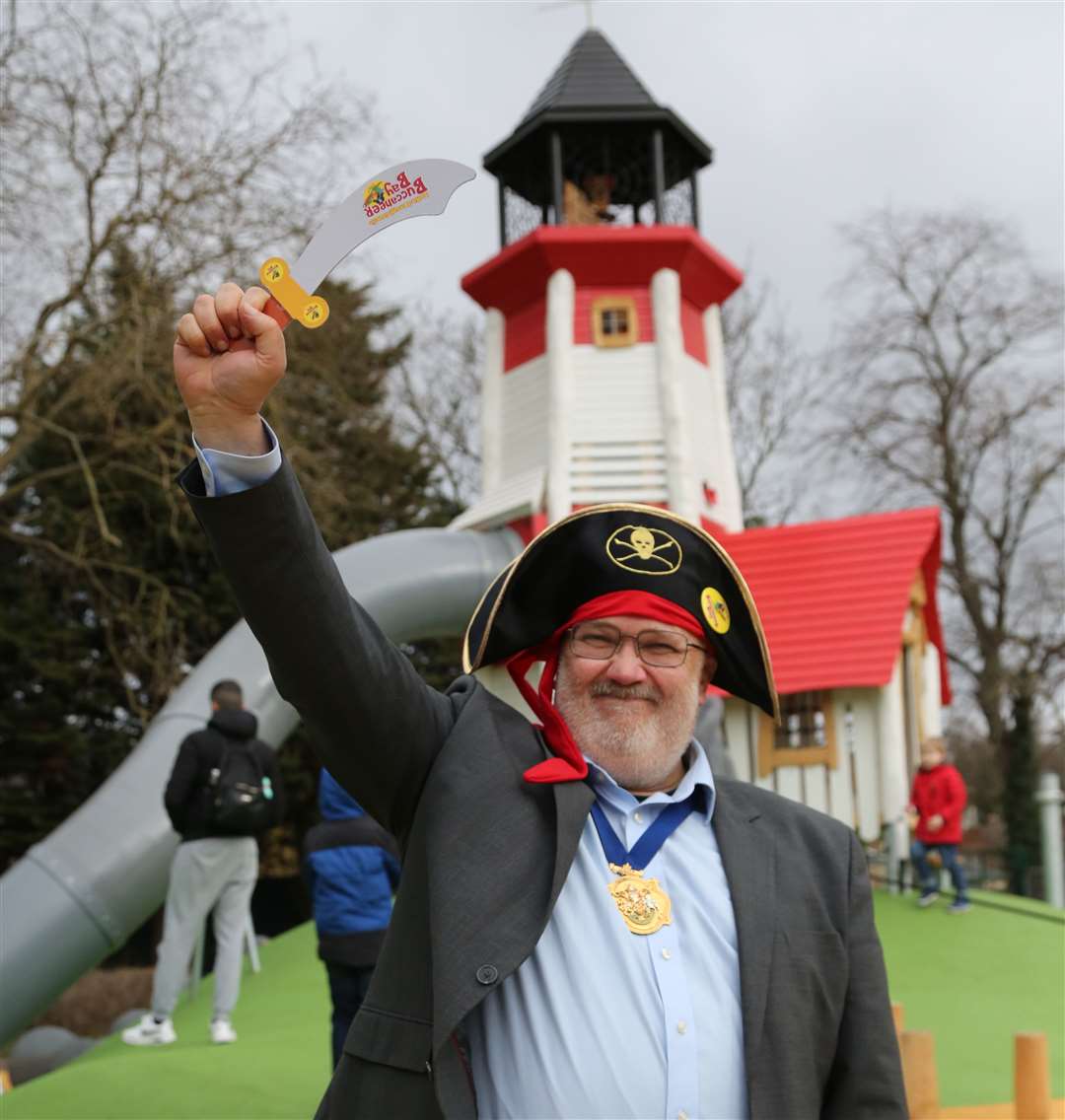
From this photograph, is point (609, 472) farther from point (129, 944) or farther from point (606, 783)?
point (606, 783)

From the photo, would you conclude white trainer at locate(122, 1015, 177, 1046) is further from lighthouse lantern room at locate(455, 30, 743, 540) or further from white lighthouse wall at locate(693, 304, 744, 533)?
white lighthouse wall at locate(693, 304, 744, 533)

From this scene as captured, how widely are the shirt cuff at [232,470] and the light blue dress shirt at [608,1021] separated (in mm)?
42

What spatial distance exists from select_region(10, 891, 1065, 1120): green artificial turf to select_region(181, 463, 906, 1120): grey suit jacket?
410 centimetres

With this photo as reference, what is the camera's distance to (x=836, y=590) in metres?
13.4

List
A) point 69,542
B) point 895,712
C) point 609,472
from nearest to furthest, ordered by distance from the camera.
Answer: point 895,712 → point 609,472 → point 69,542

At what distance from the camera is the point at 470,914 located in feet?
6.56

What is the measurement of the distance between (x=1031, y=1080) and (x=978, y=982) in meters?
4.77

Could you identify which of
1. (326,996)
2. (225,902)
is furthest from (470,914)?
(326,996)

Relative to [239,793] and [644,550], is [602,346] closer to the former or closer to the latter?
[239,793]

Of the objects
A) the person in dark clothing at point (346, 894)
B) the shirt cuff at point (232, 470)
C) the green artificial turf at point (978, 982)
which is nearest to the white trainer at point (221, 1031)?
the person in dark clothing at point (346, 894)

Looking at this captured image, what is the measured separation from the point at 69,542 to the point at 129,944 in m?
5.26

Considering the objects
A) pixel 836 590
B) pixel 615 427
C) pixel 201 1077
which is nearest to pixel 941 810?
pixel 836 590

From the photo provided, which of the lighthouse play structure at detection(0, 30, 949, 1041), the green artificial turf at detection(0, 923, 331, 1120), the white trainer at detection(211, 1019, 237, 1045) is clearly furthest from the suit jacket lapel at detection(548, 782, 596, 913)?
the lighthouse play structure at detection(0, 30, 949, 1041)

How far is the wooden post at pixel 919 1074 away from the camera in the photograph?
14.4ft
